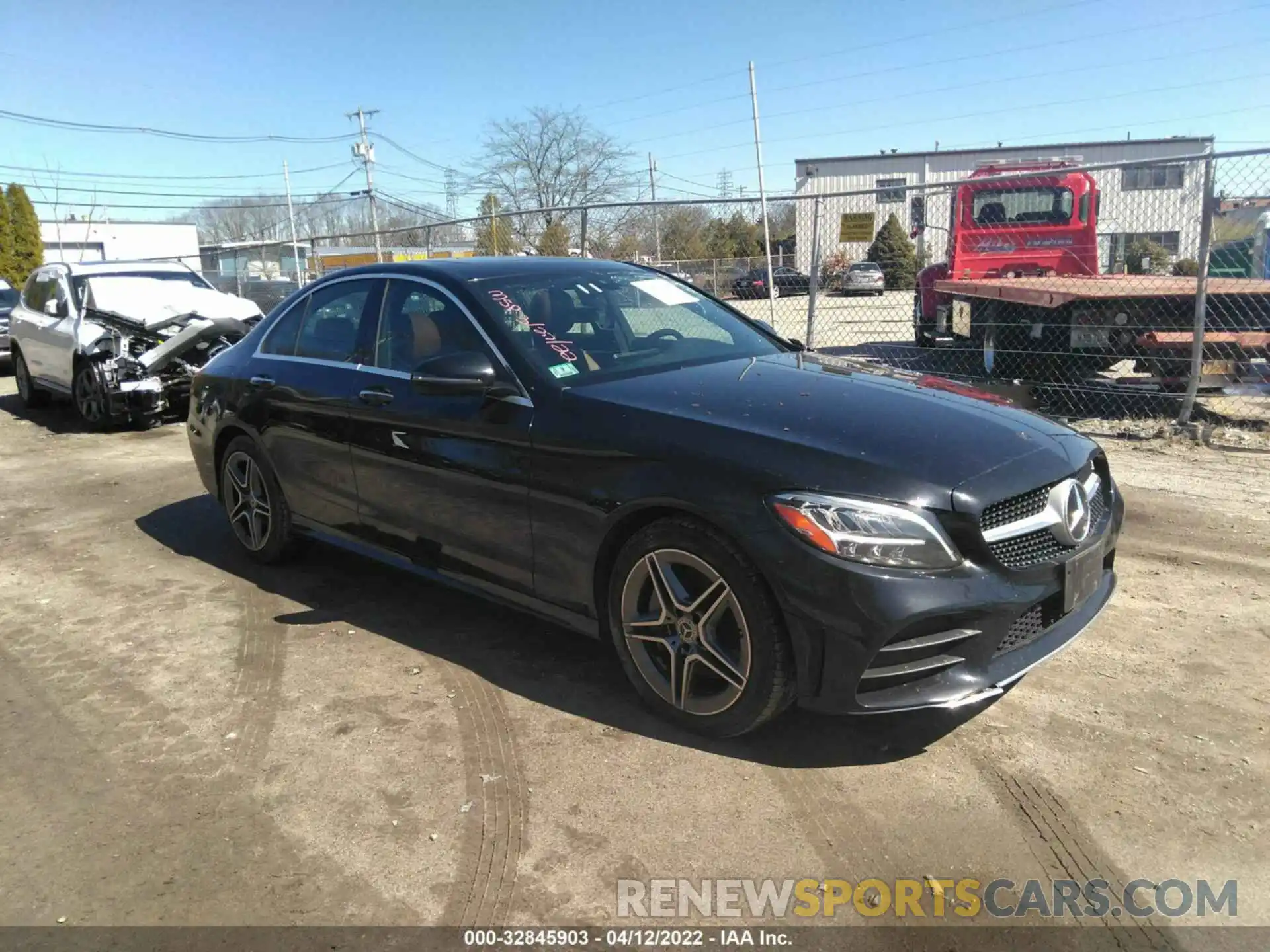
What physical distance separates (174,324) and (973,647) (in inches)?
369

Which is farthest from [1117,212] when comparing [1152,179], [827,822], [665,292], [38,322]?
[38,322]

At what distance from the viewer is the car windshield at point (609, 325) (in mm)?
3736

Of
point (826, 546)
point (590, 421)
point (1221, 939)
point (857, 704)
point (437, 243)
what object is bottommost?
point (1221, 939)

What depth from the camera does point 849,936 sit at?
2.34m

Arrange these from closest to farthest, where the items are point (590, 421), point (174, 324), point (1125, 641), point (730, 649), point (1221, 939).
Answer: point (1221, 939) → point (730, 649) → point (590, 421) → point (1125, 641) → point (174, 324)

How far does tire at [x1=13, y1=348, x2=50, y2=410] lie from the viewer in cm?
1144

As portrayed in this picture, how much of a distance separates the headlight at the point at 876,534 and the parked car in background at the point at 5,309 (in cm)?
1605

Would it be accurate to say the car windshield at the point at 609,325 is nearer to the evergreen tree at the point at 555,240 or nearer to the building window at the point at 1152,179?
the building window at the point at 1152,179

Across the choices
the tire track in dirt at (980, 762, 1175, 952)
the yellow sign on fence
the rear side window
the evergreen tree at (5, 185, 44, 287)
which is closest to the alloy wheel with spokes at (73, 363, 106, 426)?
the rear side window

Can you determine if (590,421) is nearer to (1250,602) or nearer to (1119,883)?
(1119,883)

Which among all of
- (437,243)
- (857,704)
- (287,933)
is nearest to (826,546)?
(857,704)

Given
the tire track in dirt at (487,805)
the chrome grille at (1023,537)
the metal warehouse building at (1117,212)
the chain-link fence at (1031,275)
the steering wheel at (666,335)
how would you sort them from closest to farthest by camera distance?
the tire track in dirt at (487,805)
the chrome grille at (1023,537)
the steering wheel at (666,335)
the chain-link fence at (1031,275)
the metal warehouse building at (1117,212)

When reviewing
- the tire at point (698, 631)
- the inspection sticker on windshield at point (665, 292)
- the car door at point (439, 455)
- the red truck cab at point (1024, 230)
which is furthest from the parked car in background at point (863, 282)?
the tire at point (698, 631)

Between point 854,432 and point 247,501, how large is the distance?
365 centimetres
